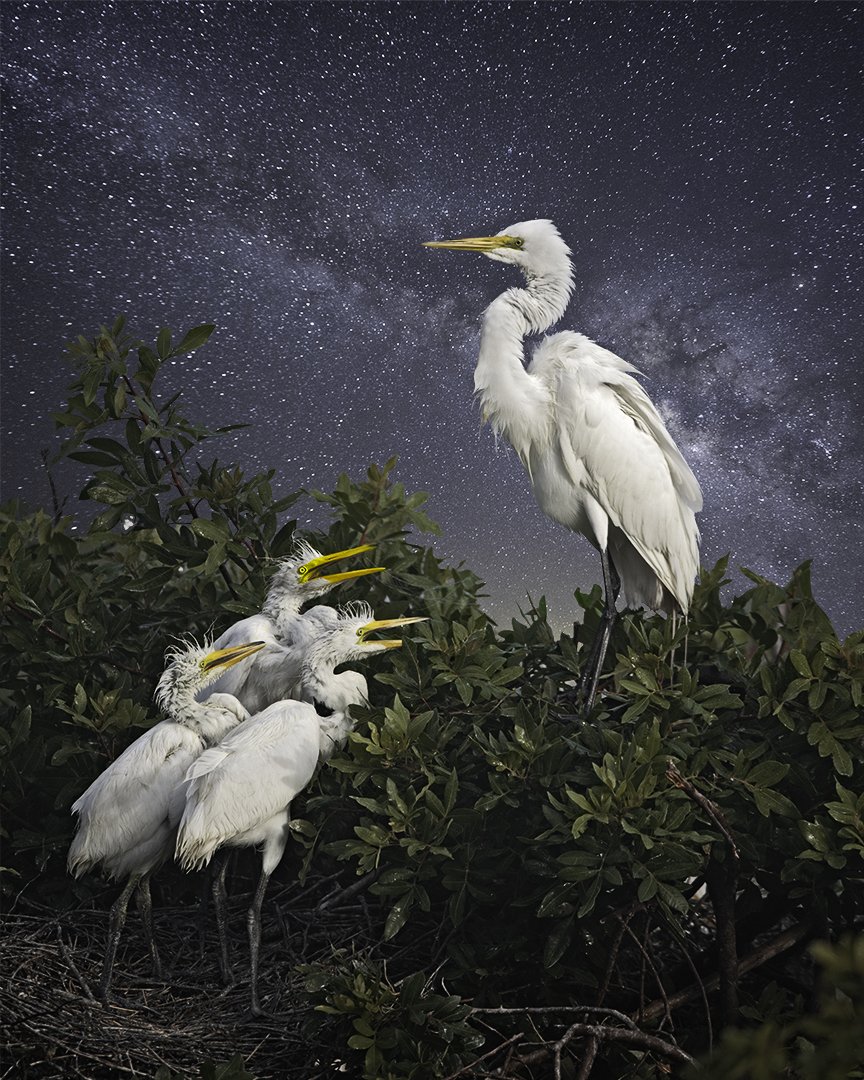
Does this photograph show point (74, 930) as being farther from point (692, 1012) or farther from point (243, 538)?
point (692, 1012)

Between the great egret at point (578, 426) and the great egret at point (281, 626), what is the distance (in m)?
0.60

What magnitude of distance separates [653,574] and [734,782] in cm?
91

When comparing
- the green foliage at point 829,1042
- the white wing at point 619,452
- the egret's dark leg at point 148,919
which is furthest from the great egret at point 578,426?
the green foliage at point 829,1042

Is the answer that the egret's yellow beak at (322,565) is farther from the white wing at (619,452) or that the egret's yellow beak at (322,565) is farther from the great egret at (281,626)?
the white wing at (619,452)

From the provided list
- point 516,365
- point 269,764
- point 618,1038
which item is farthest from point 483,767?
point 516,365

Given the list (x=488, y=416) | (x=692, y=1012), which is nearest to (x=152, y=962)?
(x=692, y=1012)

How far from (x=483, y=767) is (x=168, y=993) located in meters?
0.68

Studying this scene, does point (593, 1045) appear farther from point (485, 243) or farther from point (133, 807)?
point (485, 243)

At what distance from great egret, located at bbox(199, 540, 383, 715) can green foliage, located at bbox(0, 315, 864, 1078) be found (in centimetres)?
8

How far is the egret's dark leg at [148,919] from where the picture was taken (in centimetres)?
152

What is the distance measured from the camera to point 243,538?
1883 millimetres

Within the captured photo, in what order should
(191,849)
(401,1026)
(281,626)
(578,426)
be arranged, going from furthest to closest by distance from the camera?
(578,426) → (281,626) → (191,849) → (401,1026)

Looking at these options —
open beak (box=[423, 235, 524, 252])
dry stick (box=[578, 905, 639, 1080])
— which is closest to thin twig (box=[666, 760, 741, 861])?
dry stick (box=[578, 905, 639, 1080])

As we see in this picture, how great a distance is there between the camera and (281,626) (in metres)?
1.79
